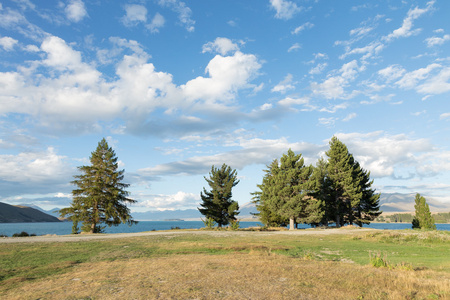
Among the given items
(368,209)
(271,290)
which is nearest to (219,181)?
(368,209)

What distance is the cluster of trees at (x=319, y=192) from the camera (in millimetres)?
44500

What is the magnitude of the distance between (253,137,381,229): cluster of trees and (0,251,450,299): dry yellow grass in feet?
111

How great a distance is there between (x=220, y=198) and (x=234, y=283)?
4319 centimetres

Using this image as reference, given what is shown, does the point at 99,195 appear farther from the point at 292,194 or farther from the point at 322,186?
the point at 322,186

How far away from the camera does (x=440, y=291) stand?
25.1ft

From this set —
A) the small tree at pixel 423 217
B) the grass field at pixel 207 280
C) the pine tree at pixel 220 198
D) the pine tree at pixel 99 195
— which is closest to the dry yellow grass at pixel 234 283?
the grass field at pixel 207 280

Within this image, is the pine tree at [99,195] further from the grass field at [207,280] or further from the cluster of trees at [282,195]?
the grass field at [207,280]

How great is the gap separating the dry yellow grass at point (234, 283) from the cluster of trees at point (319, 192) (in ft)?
111

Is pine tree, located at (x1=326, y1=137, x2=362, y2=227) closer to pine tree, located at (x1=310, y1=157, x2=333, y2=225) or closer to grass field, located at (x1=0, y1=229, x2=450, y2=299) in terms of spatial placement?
pine tree, located at (x1=310, y1=157, x2=333, y2=225)

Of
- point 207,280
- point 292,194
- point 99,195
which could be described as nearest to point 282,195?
point 292,194

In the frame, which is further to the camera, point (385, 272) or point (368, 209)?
point (368, 209)

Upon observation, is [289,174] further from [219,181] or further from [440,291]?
[440,291]

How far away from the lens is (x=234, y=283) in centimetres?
867

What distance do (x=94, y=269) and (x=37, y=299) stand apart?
4.22 meters
